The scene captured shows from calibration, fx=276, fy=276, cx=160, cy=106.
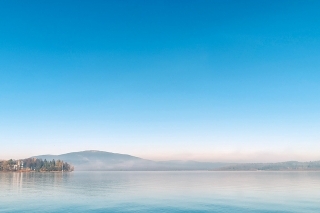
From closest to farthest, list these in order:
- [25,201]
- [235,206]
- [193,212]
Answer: [193,212] < [235,206] < [25,201]

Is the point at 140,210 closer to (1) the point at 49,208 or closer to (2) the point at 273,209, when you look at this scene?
(1) the point at 49,208

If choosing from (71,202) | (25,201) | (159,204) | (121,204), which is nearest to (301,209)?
(159,204)

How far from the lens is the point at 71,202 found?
187 ft

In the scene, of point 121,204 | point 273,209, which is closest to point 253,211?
point 273,209

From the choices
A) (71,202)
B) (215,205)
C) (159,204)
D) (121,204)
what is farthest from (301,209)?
(71,202)

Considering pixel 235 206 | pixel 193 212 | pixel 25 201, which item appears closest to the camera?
pixel 193 212

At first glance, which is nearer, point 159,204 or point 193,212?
point 193,212

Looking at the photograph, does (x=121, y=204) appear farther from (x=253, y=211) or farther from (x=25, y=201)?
(x=253, y=211)

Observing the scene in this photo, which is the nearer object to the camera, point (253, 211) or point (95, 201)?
point (253, 211)

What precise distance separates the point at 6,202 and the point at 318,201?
6403 centimetres

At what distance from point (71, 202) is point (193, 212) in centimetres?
2590

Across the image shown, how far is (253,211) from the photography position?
158ft

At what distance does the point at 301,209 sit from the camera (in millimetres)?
49750

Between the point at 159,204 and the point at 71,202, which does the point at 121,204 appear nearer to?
the point at 159,204
